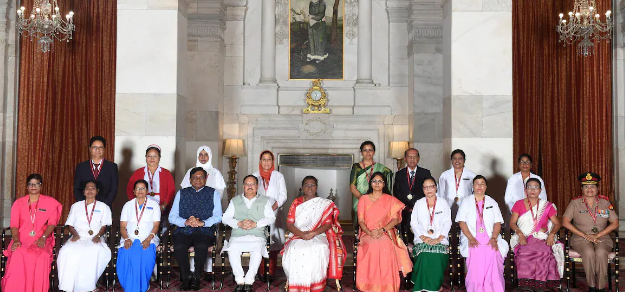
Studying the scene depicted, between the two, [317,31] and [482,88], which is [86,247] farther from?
[317,31]

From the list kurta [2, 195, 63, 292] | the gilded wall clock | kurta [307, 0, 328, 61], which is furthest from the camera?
kurta [307, 0, 328, 61]

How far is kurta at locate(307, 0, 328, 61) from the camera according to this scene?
11.3 m

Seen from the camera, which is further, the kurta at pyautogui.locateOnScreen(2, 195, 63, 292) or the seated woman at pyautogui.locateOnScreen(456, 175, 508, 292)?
the seated woman at pyautogui.locateOnScreen(456, 175, 508, 292)

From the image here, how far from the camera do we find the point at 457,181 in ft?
23.7

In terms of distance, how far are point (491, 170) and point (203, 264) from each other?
12.1 feet

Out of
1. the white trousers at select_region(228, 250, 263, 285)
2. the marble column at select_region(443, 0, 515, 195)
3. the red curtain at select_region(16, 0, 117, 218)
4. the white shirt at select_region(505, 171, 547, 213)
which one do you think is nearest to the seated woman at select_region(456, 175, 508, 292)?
the white shirt at select_region(505, 171, 547, 213)

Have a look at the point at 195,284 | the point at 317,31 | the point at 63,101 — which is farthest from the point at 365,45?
the point at 195,284

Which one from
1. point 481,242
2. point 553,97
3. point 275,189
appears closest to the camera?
point 481,242

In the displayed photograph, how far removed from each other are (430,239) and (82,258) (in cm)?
358

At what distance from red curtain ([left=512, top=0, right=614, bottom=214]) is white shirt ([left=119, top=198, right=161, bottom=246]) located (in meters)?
6.08

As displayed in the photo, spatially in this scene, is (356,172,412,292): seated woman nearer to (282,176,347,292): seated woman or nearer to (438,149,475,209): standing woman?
(282,176,347,292): seated woman

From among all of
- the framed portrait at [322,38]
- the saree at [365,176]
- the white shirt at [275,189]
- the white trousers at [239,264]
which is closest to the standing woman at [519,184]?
the saree at [365,176]

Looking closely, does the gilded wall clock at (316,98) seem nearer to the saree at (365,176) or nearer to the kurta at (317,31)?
the kurta at (317,31)

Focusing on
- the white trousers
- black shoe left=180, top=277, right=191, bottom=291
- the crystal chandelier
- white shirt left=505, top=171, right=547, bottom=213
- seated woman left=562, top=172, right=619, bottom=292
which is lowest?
black shoe left=180, top=277, right=191, bottom=291
